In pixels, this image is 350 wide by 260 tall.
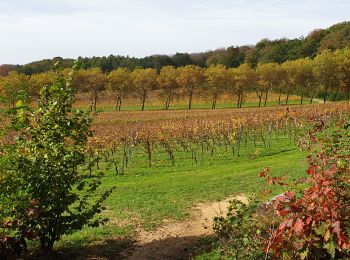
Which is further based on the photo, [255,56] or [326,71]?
[255,56]

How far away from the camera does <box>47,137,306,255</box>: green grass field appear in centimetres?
1031

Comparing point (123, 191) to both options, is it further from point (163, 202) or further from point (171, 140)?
point (171, 140)

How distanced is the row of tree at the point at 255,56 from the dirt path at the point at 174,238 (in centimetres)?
8615

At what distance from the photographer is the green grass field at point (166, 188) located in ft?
33.8

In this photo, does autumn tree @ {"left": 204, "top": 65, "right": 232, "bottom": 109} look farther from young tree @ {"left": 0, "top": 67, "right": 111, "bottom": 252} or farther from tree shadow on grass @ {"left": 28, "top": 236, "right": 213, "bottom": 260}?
young tree @ {"left": 0, "top": 67, "right": 111, "bottom": 252}

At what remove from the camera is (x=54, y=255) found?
8570 millimetres

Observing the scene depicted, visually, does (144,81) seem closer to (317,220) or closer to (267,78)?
(267,78)

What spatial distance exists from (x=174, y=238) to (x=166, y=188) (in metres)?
5.32

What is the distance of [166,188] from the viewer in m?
15.1

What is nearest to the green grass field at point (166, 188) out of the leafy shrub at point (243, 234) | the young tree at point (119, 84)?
the leafy shrub at point (243, 234)

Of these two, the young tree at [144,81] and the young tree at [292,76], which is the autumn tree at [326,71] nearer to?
the young tree at [292,76]

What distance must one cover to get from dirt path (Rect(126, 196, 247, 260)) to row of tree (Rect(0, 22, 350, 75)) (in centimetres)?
8615

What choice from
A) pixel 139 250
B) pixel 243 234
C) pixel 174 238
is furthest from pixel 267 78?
pixel 243 234

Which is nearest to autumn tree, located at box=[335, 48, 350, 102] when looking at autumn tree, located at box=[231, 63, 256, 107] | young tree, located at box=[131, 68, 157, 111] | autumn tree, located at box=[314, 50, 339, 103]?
autumn tree, located at box=[314, 50, 339, 103]
